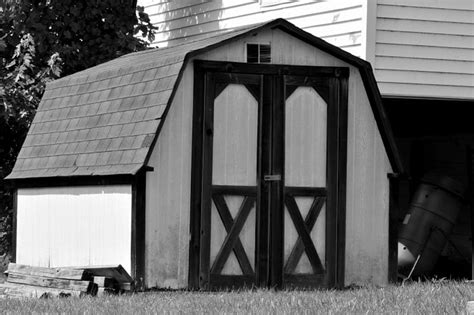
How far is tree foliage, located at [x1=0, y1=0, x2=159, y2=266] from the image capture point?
19188 millimetres

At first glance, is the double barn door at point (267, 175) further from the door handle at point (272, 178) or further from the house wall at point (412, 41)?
the house wall at point (412, 41)

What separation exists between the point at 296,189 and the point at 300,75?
1336mm

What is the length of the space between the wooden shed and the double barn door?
0.05 ft

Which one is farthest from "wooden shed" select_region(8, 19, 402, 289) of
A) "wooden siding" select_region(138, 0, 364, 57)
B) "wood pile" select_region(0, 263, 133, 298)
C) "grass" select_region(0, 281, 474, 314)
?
"wooden siding" select_region(138, 0, 364, 57)

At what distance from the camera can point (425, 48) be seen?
16.8 meters

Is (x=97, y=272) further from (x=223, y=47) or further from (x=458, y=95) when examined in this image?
(x=458, y=95)

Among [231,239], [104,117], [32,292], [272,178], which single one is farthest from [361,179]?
[32,292]

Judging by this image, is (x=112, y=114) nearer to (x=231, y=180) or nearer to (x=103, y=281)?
(x=231, y=180)

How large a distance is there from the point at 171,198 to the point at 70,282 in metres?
1.59

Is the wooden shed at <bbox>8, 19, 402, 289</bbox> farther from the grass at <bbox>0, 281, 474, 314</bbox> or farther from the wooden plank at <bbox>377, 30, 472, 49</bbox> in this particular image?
the wooden plank at <bbox>377, 30, 472, 49</bbox>

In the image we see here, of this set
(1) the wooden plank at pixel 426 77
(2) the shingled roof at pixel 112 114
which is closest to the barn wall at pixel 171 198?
(2) the shingled roof at pixel 112 114

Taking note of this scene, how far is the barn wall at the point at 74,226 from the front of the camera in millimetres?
13695

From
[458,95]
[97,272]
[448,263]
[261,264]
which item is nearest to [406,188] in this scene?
[448,263]

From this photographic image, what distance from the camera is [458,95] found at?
55.1ft
